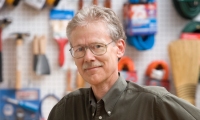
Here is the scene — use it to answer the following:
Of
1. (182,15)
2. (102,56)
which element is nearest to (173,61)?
(182,15)

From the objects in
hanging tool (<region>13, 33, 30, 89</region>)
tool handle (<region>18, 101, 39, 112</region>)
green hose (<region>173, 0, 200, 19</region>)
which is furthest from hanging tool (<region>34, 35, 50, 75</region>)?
green hose (<region>173, 0, 200, 19</region>)

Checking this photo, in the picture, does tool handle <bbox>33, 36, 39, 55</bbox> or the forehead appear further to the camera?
tool handle <bbox>33, 36, 39, 55</bbox>

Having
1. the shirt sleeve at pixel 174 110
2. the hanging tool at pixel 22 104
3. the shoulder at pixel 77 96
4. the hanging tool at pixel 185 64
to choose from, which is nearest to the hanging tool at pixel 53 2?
the hanging tool at pixel 22 104

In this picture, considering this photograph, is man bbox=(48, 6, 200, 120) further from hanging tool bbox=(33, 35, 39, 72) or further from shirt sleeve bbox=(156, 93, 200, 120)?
hanging tool bbox=(33, 35, 39, 72)

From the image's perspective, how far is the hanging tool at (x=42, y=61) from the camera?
91.2 inches

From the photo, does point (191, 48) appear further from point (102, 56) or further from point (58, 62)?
point (102, 56)

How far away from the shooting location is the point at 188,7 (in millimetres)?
2383

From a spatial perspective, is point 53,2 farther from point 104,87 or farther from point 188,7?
point 104,87

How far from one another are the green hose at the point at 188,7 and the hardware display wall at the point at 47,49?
0.06 metres

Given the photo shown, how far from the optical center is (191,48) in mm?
2297

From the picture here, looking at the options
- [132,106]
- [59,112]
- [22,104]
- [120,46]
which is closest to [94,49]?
[120,46]

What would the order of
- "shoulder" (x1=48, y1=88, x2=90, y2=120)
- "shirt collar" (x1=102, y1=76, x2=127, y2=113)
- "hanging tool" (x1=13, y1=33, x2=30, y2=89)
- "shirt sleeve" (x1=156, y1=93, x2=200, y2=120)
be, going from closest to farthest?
1. "shirt sleeve" (x1=156, y1=93, x2=200, y2=120)
2. "shirt collar" (x1=102, y1=76, x2=127, y2=113)
3. "shoulder" (x1=48, y1=88, x2=90, y2=120)
4. "hanging tool" (x1=13, y1=33, x2=30, y2=89)

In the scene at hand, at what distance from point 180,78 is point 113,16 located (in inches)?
51.0

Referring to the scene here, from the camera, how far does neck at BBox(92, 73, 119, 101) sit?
1176 mm
